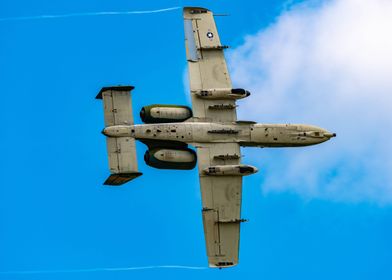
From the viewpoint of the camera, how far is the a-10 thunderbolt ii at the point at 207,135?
174 ft

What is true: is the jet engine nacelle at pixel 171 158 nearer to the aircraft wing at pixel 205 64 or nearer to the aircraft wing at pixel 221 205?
the aircraft wing at pixel 221 205

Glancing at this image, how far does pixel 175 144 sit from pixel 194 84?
3469 mm

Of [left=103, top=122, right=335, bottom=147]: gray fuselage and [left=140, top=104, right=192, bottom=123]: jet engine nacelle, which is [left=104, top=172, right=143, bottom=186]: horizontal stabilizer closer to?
[left=103, top=122, right=335, bottom=147]: gray fuselage

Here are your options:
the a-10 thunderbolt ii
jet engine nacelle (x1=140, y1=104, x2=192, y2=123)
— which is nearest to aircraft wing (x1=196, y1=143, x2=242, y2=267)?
the a-10 thunderbolt ii

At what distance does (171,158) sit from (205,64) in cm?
562

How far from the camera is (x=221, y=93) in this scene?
54469mm

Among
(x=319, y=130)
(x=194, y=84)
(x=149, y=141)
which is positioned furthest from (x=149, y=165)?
(x=319, y=130)

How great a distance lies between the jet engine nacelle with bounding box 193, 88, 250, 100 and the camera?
54344 mm

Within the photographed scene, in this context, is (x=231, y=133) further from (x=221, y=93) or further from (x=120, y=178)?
(x=120, y=178)

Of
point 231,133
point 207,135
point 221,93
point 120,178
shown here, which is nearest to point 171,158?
point 207,135

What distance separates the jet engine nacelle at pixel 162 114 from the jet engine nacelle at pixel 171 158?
5.12 feet

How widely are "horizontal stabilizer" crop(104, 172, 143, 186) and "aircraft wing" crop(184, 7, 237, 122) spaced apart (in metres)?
4.55

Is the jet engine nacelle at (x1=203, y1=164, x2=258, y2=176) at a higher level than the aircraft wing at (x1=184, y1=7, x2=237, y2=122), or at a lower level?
lower

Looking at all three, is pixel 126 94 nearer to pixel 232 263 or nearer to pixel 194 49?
pixel 194 49
